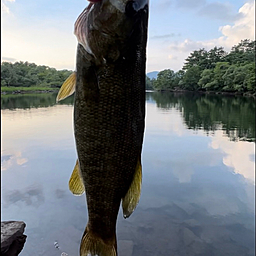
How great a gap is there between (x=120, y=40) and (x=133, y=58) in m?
0.12

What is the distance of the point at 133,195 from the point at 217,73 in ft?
227

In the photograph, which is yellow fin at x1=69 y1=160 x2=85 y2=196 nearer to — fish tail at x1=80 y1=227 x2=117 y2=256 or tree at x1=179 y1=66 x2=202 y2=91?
fish tail at x1=80 y1=227 x2=117 y2=256

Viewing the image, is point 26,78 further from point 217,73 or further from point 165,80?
point 217,73

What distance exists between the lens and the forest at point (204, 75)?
60.3 m

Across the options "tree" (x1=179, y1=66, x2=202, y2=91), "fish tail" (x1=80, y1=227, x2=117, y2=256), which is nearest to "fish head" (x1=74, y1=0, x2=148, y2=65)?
"fish tail" (x1=80, y1=227, x2=117, y2=256)

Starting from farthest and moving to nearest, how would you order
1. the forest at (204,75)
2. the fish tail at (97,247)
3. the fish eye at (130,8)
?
the forest at (204,75) < the fish tail at (97,247) < the fish eye at (130,8)

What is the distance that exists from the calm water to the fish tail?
6508 millimetres

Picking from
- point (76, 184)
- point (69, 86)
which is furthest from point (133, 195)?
point (69, 86)

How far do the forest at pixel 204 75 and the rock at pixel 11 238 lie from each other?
57.9 metres

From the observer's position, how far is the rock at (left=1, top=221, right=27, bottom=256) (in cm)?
161

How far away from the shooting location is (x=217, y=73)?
216 feet

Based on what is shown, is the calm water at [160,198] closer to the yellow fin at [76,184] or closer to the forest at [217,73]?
the yellow fin at [76,184]

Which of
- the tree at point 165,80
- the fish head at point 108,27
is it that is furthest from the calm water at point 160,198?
the tree at point 165,80

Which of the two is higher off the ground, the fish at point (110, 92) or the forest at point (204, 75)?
the forest at point (204, 75)
